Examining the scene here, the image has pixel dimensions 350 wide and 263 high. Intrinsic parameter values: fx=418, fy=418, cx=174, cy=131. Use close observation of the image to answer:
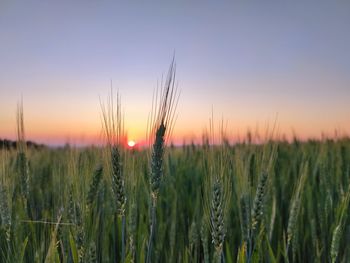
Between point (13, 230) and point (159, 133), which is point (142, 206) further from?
point (159, 133)

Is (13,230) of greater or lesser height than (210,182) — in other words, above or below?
below

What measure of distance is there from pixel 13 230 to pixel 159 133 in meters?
0.93

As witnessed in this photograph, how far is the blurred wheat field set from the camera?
162 centimetres

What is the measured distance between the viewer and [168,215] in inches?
118

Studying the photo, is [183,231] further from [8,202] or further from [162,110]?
[162,110]

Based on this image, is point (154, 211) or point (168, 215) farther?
point (168, 215)

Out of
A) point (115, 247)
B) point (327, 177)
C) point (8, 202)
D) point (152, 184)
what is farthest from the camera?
point (327, 177)

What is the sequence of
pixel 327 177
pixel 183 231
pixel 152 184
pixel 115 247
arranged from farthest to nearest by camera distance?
pixel 327 177, pixel 183 231, pixel 115 247, pixel 152 184

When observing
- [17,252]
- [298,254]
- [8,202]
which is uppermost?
[8,202]

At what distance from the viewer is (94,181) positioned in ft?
5.49

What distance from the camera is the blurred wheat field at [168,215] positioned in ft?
5.32

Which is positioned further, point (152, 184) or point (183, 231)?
point (183, 231)

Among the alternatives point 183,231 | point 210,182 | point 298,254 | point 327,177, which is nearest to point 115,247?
point 183,231

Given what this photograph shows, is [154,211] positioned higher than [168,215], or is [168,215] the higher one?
[154,211]
